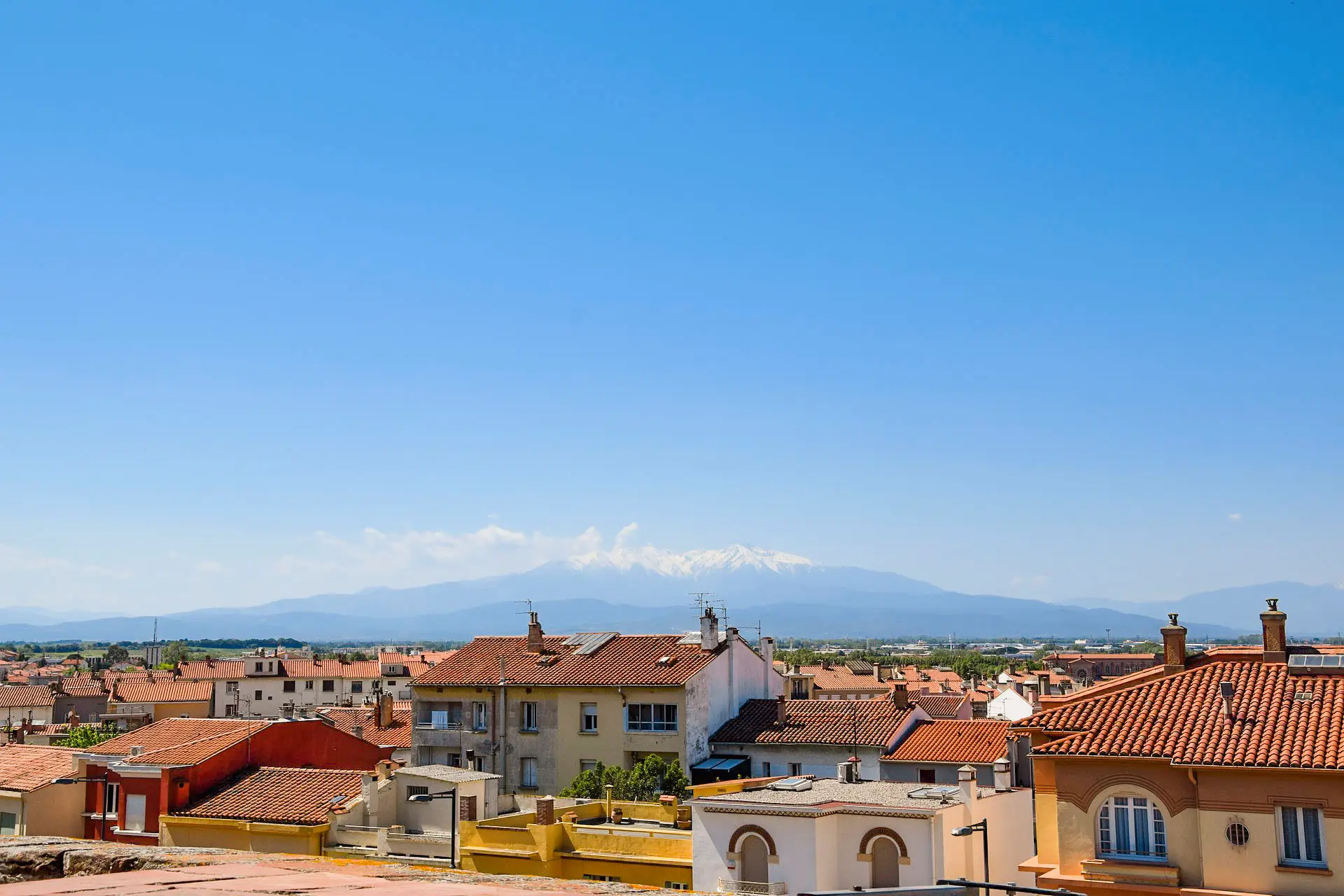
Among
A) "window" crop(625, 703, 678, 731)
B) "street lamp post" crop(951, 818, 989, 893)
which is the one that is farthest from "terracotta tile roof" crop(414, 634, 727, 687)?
"street lamp post" crop(951, 818, 989, 893)

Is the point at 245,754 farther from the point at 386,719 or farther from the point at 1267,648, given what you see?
the point at 1267,648

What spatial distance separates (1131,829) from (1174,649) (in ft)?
19.2

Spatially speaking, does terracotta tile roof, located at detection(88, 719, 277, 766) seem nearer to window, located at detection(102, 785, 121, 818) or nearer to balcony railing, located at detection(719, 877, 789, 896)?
window, located at detection(102, 785, 121, 818)

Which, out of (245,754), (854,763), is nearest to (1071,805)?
(854,763)

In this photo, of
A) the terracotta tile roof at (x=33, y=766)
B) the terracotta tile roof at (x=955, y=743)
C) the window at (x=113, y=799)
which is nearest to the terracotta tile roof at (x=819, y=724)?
the terracotta tile roof at (x=955, y=743)

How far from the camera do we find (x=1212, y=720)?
81.1ft

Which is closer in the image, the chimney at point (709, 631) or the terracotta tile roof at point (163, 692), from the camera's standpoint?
the chimney at point (709, 631)

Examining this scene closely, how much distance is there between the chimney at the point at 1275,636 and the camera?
26.8 meters

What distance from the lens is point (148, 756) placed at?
3953 cm

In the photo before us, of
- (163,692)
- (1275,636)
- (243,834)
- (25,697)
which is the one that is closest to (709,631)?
(243,834)

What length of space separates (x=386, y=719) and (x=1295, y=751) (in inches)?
2159

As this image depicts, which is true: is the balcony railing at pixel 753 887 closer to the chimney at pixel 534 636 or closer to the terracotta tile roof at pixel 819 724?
the terracotta tile roof at pixel 819 724

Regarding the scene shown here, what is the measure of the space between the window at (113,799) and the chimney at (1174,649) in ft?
108

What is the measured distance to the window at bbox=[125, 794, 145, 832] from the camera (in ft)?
125
